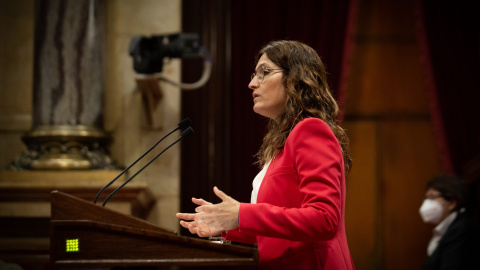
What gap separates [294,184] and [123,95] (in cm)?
317

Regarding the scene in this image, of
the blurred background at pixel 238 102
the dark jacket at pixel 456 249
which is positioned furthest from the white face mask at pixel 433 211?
the blurred background at pixel 238 102

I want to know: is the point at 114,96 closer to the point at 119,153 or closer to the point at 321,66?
the point at 119,153

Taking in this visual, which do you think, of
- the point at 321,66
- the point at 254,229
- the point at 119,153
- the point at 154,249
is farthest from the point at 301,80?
the point at 119,153

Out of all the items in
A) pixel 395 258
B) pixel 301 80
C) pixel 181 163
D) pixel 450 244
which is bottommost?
pixel 395 258

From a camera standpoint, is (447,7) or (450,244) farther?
(447,7)

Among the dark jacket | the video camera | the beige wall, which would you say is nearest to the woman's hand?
the video camera

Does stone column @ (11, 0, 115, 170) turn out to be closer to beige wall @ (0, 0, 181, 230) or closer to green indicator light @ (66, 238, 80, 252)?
beige wall @ (0, 0, 181, 230)

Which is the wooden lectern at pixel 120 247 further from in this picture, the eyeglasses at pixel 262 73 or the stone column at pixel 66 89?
the stone column at pixel 66 89

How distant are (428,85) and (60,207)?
13.7 feet

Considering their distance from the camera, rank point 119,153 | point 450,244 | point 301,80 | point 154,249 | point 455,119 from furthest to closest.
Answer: point 455,119, point 119,153, point 450,244, point 301,80, point 154,249

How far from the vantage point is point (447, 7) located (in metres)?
5.12

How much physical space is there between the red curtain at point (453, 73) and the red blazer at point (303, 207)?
12.0 feet

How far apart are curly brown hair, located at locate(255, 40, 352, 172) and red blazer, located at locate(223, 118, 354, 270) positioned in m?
0.09

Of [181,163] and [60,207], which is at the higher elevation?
[60,207]
